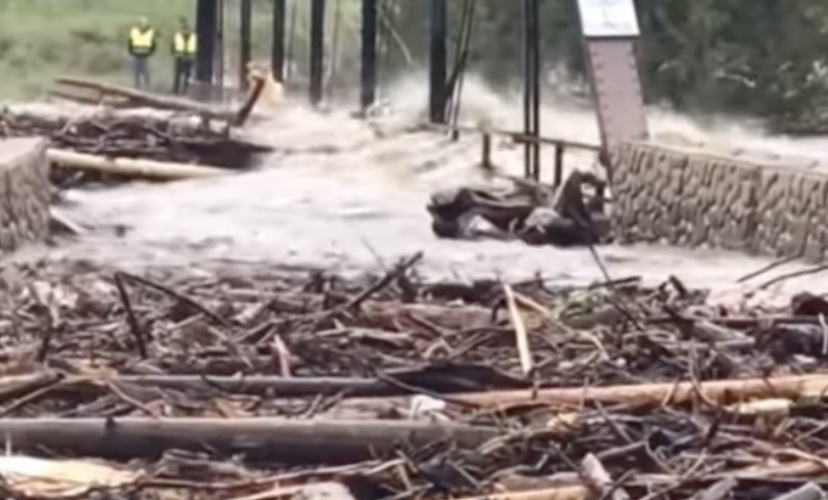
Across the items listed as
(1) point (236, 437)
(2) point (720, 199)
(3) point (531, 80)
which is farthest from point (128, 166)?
(1) point (236, 437)

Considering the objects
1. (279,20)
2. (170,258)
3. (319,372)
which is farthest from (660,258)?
(279,20)

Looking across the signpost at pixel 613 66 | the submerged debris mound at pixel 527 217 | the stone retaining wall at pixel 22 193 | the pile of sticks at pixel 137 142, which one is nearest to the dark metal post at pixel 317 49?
the pile of sticks at pixel 137 142

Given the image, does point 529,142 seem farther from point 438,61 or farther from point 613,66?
point 438,61

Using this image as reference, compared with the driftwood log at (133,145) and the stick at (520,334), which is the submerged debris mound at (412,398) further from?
the driftwood log at (133,145)

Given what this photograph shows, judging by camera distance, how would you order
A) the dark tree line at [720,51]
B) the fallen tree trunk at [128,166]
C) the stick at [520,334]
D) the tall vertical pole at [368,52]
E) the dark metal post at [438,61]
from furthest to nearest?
the dark tree line at [720,51], the tall vertical pole at [368,52], the dark metal post at [438,61], the fallen tree trunk at [128,166], the stick at [520,334]

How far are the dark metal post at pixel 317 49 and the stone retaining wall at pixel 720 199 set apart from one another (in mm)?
17409

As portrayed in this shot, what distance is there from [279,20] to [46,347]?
95.1ft

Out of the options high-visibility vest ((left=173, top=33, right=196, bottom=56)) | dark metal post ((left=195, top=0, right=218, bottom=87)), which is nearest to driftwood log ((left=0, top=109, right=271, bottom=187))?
dark metal post ((left=195, top=0, right=218, bottom=87))

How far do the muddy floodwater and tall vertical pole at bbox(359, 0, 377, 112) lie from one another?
0.64 m

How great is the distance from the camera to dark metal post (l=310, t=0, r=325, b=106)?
34719mm

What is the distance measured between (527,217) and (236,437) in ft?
36.4

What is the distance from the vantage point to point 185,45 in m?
41.2

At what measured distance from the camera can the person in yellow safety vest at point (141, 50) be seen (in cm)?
4141

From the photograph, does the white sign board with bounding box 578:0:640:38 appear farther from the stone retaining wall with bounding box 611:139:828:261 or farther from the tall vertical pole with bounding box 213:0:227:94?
the tall vertical pole with bounding box 213:0:227:94
